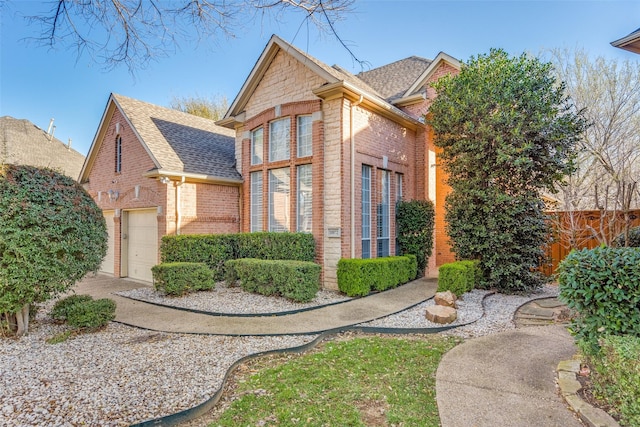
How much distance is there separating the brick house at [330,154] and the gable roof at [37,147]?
13858mm

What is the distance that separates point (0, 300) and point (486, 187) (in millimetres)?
10151

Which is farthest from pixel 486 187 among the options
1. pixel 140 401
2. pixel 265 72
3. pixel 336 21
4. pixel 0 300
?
pixel 0 300

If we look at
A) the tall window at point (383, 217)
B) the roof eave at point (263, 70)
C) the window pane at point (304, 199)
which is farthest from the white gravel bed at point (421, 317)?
the roof eave at point (263, 70)

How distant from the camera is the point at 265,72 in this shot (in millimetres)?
11086

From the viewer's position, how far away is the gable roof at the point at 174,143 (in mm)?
11008

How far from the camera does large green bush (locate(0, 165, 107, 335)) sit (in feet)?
16.5

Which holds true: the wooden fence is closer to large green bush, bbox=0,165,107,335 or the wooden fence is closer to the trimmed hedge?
the trimmed hedge

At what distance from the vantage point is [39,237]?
518 centimetres

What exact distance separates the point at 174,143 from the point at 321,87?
6.10m

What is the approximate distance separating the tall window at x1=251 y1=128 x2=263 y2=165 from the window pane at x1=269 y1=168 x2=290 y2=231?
35.0 inches

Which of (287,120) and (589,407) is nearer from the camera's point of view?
(589,407)

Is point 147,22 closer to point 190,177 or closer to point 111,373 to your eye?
point 111,373

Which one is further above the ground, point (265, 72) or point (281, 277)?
point (265, 72)

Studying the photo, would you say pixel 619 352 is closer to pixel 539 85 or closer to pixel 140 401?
pixel 140 401
